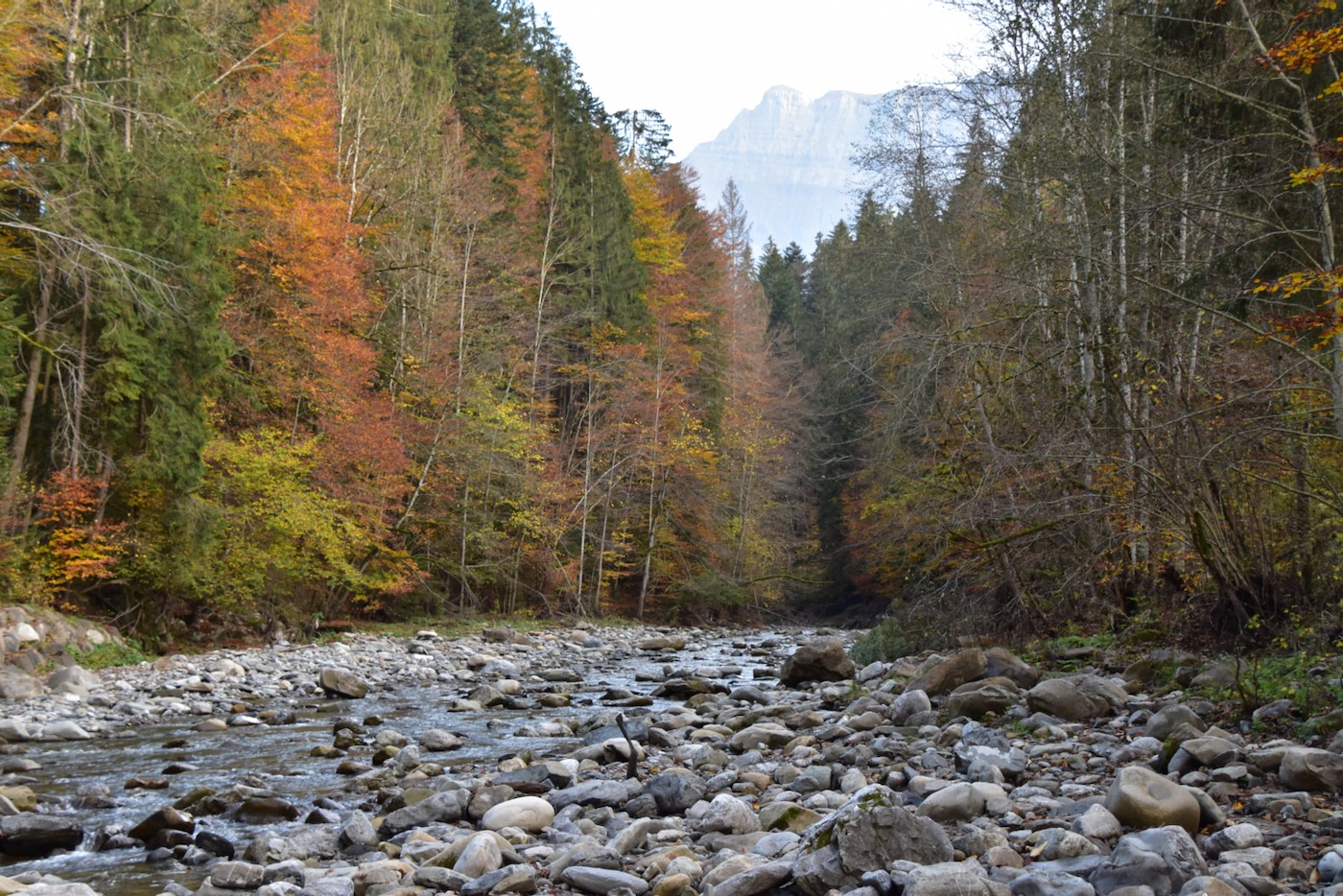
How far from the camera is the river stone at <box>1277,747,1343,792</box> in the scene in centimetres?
401

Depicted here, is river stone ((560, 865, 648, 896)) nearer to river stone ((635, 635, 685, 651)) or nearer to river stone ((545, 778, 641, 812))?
river stone ((545, 778, 641, 812))

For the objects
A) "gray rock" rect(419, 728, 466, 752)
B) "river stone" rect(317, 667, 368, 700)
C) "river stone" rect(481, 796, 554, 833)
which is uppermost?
"river stone" rect(481, 796, 554, 833)

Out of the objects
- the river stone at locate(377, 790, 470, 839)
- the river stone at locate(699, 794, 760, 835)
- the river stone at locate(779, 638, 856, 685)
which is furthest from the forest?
the river stone at locate(377, 790, 470, 839)

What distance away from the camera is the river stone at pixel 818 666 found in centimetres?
1132

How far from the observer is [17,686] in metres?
9.30

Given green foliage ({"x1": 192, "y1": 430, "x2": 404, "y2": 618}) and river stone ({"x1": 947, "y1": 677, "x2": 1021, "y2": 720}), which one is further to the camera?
green foliage ({"x1": 192, "y1": 430, "x2": 404, "y2": 618})

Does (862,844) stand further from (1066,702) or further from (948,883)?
(1066,702)

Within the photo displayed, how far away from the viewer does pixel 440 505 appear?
66.6 feet

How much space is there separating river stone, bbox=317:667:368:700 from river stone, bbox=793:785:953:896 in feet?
26.7

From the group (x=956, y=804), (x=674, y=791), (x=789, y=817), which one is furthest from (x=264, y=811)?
(x=956, y=804)

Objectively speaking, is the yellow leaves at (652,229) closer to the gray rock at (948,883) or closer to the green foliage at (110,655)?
the green foliage at (110,655)

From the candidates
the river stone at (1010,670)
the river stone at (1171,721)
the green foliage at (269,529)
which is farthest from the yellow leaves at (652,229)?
the river stone at (1171,721)

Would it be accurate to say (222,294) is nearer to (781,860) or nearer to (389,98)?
(389,98)

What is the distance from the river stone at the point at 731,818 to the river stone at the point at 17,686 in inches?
313
